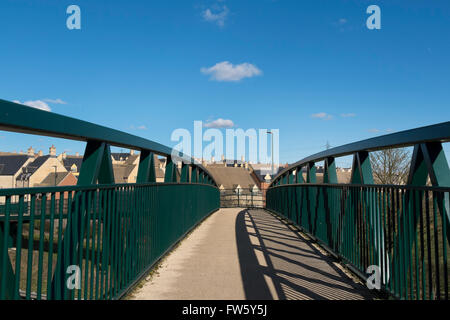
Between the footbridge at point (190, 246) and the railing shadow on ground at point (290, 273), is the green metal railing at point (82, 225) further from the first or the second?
the railing shadow on ground at point (290, 273)

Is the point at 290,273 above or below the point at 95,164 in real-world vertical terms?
below

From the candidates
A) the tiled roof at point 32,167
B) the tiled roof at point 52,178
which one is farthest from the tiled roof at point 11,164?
the tiled roof at point 52,178

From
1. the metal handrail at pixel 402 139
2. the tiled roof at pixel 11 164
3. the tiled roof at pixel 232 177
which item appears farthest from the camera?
the tiled roof at pixel 232 177

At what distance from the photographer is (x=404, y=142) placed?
4770mm

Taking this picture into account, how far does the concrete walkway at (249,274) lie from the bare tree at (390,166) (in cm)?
2088

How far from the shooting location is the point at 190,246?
8.03 m

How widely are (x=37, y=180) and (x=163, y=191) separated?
191 ft

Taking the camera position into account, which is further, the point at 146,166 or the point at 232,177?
the point at 232,177

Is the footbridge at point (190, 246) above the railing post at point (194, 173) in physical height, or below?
below

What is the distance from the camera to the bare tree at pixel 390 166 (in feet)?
86.8

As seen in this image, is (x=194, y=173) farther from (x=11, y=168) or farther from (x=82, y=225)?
(x=11, y=168)

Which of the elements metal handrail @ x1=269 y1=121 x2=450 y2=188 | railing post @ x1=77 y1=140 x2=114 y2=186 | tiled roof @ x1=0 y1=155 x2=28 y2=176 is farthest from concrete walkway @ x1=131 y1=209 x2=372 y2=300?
tiled roof @ x1=0 y1=155 x2=28 y2=176

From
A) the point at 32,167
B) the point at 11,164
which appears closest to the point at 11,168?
the point at 11,164

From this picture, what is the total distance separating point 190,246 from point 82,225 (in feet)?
16.5
